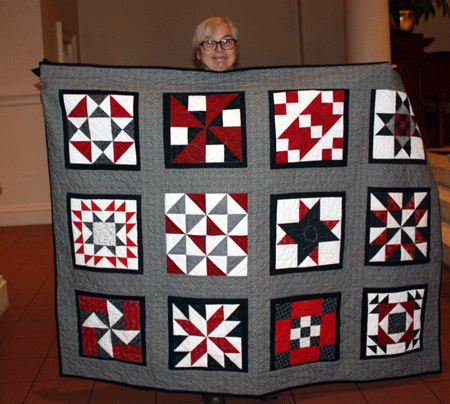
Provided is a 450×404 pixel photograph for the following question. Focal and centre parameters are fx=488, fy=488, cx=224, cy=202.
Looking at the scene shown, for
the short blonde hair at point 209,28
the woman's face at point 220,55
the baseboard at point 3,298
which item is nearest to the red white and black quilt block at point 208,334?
the woman's face at point 220,55

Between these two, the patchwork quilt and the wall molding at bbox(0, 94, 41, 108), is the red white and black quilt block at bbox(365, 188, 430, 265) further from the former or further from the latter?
the wall molding at bbox(0, 94, 41, 108)

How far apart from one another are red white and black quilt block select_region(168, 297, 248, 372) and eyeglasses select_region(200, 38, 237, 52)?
102cm

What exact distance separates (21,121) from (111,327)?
12.1 ft

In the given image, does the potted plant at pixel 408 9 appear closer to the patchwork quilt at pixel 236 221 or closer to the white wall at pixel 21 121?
the white wall at pixel 21 121

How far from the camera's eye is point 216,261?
1574 mm

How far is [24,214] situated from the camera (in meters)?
4.84

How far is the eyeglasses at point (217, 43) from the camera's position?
197cm

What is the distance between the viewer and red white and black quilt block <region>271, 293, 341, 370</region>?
5.28 feet

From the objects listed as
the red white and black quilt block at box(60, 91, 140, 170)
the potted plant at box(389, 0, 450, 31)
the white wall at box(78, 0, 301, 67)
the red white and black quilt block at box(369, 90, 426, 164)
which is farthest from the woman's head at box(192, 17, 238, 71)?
the white wall at box(78, 0, 301, 67)

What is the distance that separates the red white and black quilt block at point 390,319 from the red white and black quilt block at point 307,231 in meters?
0.20

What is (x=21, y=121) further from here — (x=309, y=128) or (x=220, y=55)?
(x=309, y=128)

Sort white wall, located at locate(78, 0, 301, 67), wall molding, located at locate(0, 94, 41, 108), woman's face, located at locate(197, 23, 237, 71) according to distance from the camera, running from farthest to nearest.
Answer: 1. white wall, located at locate(78, 0, 301, 67)
2. wall molding, located at locate(0, 94, 41, 108)
3. woman's face, located at locate(197, 23, 237, 71)

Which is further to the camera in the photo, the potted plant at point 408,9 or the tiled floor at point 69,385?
the potted plant at point 408,9

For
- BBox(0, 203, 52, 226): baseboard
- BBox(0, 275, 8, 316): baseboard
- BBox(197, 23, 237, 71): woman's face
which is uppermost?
BBox(197, 23, 237, 71): woman's face
